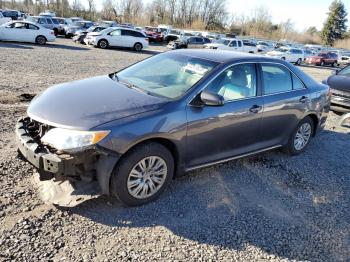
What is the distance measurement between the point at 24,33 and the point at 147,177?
67.8 feet

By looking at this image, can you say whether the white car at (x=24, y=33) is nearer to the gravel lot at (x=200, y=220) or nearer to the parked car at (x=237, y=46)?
the parked car at (x=237, y=46)

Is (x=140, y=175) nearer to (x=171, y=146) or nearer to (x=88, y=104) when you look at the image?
(x=171, y=146)

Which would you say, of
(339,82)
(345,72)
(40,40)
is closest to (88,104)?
(339,82)

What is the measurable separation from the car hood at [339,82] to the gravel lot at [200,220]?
4.28 m

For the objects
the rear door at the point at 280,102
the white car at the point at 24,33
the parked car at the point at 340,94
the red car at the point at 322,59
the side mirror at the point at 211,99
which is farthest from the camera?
the red car at the point at 322,59

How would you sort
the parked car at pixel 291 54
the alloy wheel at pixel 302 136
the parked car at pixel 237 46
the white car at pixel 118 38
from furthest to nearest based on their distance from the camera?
the parked car at pixel 291 54 < the parked car at pixel 237 46 < the white car at pixel 118 38 < the alloy wheel at pixel 302 136

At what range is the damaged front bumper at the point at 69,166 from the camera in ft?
10.9

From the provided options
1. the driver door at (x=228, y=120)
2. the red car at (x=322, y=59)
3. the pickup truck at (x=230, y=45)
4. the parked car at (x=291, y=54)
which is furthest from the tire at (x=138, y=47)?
the driver door at (x=228, y=120)

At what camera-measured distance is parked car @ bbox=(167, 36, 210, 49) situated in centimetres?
2948

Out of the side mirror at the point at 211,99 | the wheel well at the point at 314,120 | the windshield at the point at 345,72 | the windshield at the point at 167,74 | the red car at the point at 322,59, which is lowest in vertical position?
the red car at the point at 322,59

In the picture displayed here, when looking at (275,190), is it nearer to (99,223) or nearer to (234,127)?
(234,127)

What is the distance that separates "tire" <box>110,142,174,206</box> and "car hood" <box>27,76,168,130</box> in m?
0.41

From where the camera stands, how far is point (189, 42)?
3014cm

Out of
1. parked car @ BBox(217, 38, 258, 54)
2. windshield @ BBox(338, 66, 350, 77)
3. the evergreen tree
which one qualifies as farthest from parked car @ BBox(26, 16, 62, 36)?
the evergreen tree
